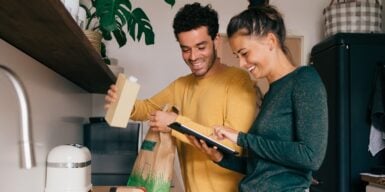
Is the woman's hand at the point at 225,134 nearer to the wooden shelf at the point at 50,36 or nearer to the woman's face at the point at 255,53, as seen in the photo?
the woman's face at the point at 255,53

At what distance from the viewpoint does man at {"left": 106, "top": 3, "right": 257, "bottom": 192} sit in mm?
1186

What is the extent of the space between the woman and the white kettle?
17.3 inches

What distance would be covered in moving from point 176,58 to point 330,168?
121 centimetres

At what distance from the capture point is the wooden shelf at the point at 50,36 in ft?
2.34

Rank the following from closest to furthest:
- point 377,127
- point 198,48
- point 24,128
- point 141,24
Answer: point 24,128, point 198,48, point 141,24, point 377,127

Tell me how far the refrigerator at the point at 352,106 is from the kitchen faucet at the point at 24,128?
203 centimetres

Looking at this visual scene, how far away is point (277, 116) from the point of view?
99cm

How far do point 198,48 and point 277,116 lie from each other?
37 cm

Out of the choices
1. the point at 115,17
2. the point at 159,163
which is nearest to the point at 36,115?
the point at 159,163

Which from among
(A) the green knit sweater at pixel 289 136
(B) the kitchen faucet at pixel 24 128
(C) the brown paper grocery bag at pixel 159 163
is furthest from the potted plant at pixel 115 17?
(B) the kitchen faucet at pixel 24 128

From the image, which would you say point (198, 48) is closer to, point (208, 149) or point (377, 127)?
point (208, 149)

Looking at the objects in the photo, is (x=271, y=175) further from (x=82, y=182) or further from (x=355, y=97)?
(x=355, y=97)

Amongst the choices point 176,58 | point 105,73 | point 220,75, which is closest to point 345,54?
point 176,58

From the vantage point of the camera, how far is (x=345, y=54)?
2334mm
